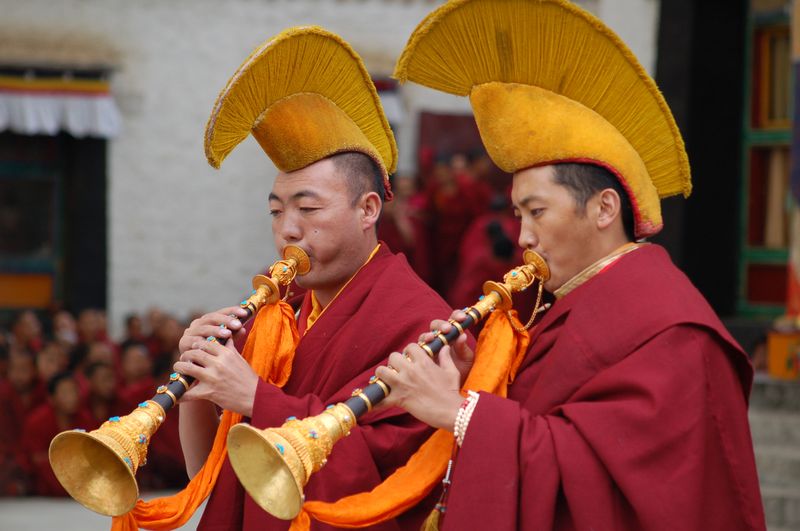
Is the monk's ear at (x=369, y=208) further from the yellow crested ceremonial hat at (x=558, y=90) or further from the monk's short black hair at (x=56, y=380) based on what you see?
the monk's short black hair at (x=56, y=380)

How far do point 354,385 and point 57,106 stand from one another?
8119mm

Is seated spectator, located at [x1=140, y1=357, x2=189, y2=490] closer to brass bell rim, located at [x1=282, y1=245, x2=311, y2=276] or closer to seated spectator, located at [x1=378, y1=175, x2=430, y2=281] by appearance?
seated spectator, located at [x1=378, y1=175, x2=430, y2=281]

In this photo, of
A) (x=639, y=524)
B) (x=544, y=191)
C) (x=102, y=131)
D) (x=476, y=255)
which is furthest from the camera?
(x=102, y=131)

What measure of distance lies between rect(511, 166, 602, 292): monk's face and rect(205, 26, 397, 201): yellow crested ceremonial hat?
0.57 meters

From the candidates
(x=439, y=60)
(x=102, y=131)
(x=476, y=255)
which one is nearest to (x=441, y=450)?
(x=439, y=60)

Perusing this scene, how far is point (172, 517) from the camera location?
3.12 meters

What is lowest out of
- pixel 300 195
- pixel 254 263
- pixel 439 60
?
pixel 254 263

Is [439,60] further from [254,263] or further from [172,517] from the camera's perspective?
[254,263]

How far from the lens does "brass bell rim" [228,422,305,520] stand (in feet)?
8.31

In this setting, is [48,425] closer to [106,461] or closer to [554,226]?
[106,461]

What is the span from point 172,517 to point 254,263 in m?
8.08

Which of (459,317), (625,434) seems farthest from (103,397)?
(625,434)

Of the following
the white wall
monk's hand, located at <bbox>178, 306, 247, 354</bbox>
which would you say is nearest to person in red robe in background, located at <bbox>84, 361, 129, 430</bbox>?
the white wall

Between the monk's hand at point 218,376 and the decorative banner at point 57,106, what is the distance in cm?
792
